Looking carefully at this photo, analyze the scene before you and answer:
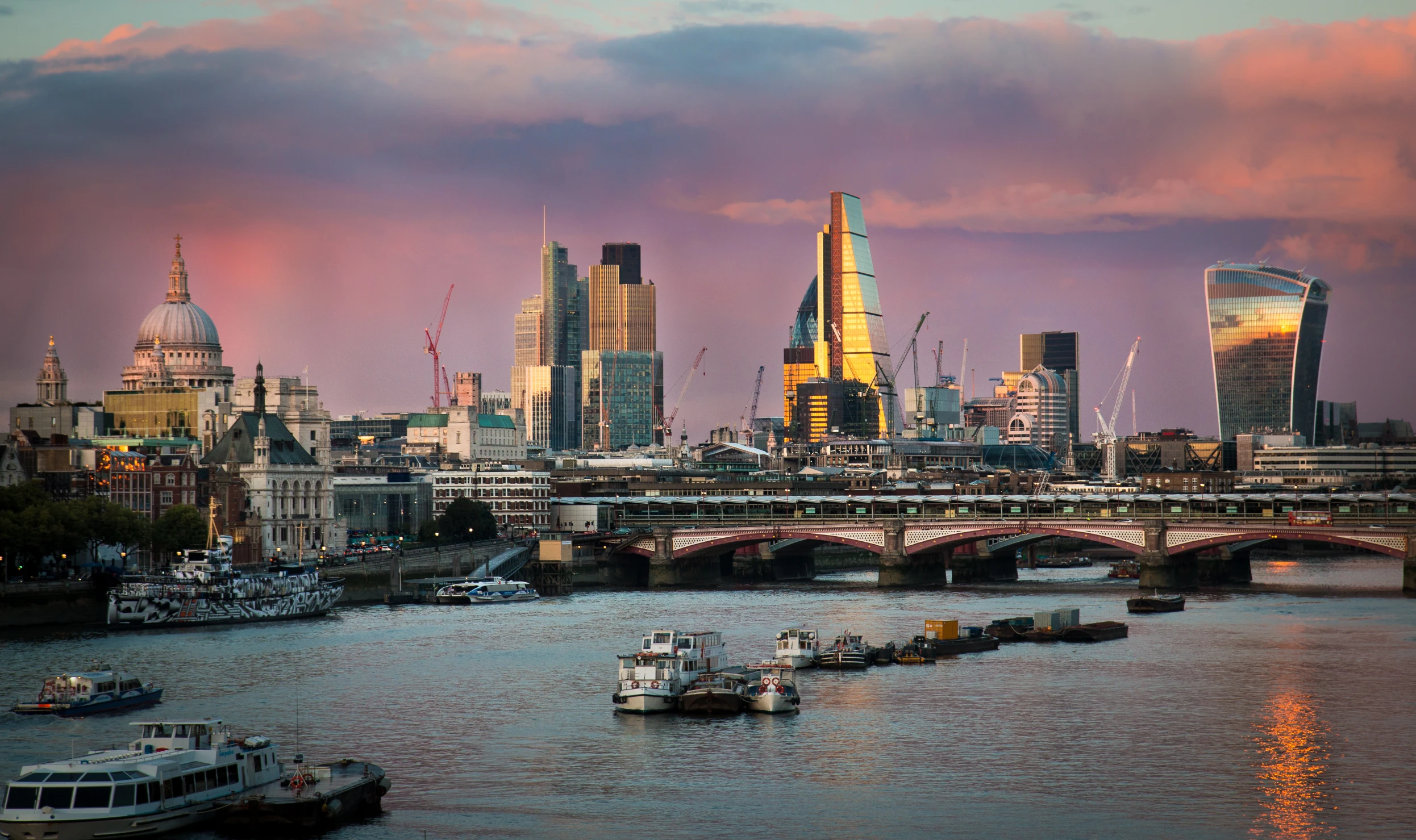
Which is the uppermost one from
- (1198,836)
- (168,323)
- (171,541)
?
(168,323)

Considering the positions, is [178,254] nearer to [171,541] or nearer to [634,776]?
[171,541]

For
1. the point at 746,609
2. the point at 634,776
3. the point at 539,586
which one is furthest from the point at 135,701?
the point at 539,586

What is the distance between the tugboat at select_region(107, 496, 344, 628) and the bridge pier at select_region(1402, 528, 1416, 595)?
65.1 m

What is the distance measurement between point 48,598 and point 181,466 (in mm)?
39045

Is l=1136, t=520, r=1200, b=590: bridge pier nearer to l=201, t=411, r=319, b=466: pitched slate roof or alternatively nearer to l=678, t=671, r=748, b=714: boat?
l=678, t=671, r=748, b=714: boat

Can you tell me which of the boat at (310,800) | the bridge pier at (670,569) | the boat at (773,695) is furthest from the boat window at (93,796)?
the bridge pier at (670,569)

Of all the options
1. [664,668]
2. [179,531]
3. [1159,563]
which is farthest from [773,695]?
[1159,563]

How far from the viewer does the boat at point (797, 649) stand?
7572 cm

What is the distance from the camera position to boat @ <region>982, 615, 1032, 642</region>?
288 feet

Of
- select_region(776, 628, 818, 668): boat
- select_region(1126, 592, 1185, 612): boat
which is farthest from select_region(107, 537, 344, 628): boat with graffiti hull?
select_region(1126, 592, 1185, 612): boat

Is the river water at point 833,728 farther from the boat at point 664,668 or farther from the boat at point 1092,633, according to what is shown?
the boat at point 1092,633

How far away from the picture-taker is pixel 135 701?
210ft

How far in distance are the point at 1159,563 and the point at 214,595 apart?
2389 inches

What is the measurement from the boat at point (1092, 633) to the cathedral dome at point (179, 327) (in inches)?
4948
